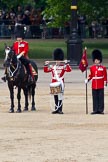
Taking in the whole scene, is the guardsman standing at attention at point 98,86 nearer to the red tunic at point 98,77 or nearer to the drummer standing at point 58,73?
the red tunic at point 98,77

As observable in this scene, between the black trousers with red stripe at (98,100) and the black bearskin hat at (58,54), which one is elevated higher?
the black bearskin hat at (58,54)

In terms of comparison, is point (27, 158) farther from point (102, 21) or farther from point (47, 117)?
point (102, 21)

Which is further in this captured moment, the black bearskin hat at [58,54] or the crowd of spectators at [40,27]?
the crowd of spectators at [40,27]

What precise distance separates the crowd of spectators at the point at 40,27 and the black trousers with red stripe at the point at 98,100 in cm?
3549

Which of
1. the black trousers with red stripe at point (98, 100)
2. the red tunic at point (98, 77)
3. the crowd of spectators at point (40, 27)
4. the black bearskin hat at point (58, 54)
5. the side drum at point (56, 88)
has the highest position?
the black bearskin hat at point (58, 54)

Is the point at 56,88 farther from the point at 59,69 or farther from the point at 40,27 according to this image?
the point at 40,27

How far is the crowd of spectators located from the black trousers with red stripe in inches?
1397

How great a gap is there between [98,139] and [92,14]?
37372 mm

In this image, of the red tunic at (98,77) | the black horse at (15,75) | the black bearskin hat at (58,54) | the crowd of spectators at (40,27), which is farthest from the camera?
the crowd of spectators at (40,27)

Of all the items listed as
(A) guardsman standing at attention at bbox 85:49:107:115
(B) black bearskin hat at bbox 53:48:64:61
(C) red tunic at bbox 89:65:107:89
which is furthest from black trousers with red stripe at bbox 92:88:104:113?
(B) black bearskin hat at bbox 53:48:64:61

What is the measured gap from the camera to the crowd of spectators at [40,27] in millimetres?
60844

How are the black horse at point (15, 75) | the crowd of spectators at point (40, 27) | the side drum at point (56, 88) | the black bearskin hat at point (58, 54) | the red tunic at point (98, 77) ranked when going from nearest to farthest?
1. the red tunic at point (98, 77)
2. the side drum at point (56, 88)
3. the black horse at point (15, 75)
4. the black bearskin hat at point (58, 54)
5. the crowd of spectators at point (40, 27)

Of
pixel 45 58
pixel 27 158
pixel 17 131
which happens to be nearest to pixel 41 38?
pixel 45 58

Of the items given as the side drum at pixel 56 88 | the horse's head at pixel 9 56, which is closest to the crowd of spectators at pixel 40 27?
the horse's head at pixel 9 56
